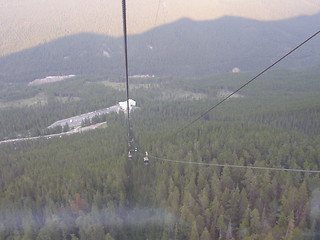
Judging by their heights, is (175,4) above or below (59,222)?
above

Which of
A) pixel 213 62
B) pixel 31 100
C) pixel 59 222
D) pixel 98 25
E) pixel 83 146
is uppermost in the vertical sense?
pixel 98 25

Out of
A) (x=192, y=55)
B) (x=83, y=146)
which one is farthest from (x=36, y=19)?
(x=83, y=146)

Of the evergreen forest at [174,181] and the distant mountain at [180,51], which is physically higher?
the distant mountain at [180,51]

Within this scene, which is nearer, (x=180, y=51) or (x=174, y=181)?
(x=174, y=181)

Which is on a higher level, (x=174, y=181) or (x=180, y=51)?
(x=180, y=51)

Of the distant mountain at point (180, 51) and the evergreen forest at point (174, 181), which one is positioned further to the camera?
the distant mountain at point (180, 51)

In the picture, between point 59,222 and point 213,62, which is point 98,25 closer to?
point 213,62
